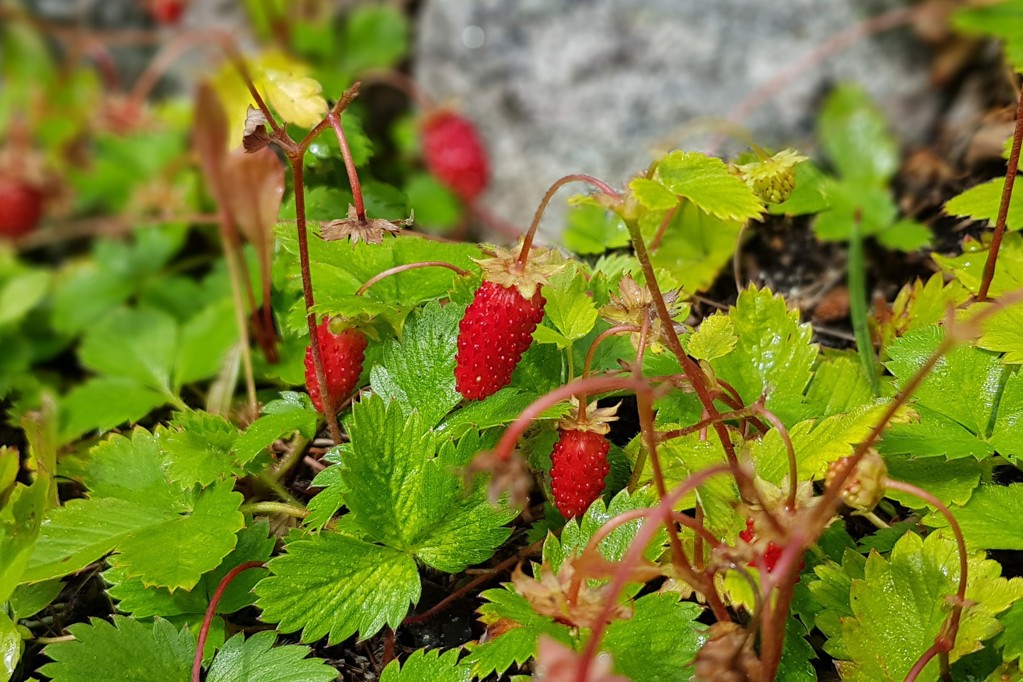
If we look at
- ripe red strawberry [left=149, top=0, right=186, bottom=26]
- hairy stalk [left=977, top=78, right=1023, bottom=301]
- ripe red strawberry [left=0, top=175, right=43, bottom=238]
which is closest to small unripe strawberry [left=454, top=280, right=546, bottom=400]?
hairy stalk [left=977, top=78, right=1023, bottom=301]

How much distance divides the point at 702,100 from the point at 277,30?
1.52 m

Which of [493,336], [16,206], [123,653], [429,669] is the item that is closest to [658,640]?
[429,669]

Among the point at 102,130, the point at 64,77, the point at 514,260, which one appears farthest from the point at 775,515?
the point at 64,77

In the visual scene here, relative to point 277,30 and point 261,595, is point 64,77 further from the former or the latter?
point 261,595

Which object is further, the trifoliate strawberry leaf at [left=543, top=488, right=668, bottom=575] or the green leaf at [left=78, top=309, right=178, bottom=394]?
the green leaf at [left=78, top=309, right=178, bottom=394]

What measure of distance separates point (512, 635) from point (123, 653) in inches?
17.0

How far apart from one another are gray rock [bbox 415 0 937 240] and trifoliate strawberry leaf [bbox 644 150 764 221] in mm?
1753

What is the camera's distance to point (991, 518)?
0.90 meters

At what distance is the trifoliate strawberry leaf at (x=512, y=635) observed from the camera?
2.71ft

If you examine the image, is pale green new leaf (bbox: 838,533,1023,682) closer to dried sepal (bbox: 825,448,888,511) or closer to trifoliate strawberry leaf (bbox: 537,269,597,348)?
dried sepal (bbox: 825,448,888,511)

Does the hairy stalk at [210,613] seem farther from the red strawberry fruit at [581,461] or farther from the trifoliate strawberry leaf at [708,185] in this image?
the trifoliate strawberry leaf at [708,185]

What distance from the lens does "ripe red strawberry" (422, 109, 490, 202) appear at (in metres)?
2.84

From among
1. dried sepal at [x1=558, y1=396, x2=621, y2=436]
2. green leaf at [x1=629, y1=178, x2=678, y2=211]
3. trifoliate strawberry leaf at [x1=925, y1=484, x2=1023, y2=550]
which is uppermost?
green leaf at [x1=629, y1=178, x2=678, y2=211]

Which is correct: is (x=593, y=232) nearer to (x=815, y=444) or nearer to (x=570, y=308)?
(x=570, y=308)
